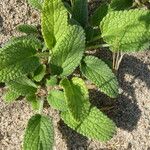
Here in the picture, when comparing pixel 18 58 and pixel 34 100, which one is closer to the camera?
pixel 18 58

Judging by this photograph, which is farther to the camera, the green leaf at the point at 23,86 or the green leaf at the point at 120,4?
the green leaf at the point at 120,4

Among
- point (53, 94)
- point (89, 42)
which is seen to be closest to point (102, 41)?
point (89, 42)

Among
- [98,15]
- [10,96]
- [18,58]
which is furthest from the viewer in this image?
[98,15]

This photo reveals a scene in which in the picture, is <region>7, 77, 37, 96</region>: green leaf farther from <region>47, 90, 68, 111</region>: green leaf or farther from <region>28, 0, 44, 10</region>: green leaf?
<region>28, 0, 44, 10</region>: green leaf

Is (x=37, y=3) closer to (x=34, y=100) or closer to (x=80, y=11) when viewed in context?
(x=80, y=11)

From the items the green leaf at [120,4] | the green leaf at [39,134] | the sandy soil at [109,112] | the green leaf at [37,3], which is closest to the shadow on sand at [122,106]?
the sandy soil at [109,112]

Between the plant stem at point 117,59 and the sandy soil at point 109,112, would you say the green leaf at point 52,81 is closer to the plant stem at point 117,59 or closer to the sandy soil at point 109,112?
the sandy soil at point 109,112

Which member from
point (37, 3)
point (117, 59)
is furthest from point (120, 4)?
point (37, 3)
